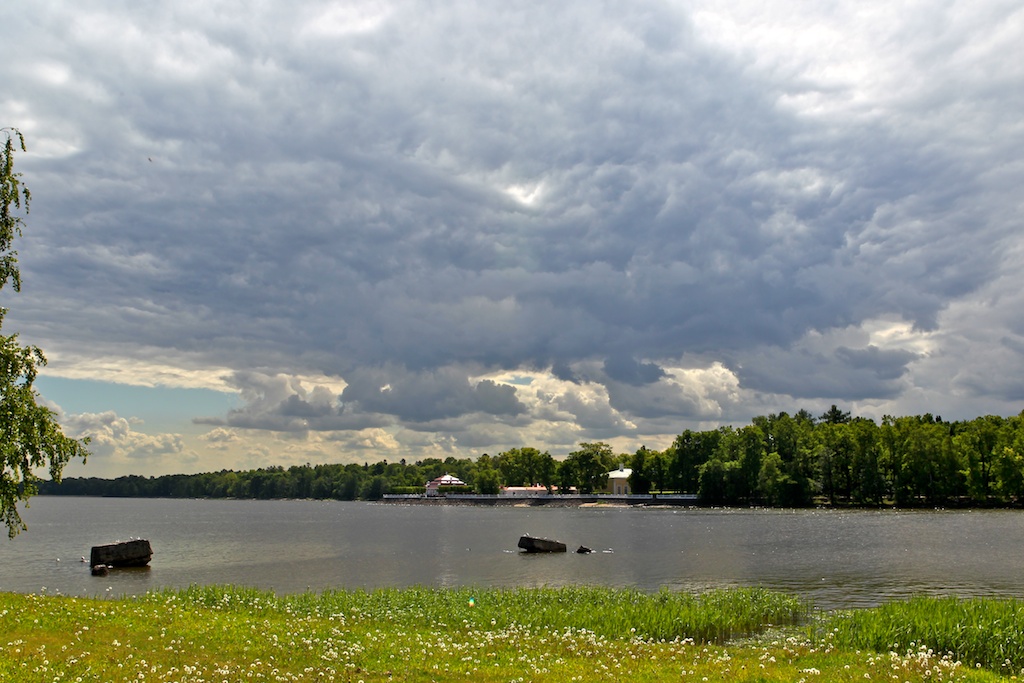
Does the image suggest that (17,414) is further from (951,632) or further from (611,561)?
(611,561)

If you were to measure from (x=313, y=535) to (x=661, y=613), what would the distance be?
94.2 meters

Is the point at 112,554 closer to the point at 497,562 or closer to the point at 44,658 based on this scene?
the point at 497,562

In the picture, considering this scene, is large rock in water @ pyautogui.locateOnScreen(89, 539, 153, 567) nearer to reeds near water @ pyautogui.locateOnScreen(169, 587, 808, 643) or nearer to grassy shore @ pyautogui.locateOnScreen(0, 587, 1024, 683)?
reeds near water @ pyautogui.locateOnScreen(169, 587, 808, 643)

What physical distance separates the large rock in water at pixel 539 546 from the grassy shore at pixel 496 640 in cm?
4478

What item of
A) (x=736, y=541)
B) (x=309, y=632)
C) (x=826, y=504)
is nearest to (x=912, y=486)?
(x=826, y=504)

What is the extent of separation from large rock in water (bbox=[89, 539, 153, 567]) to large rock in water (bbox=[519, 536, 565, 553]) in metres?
37.2

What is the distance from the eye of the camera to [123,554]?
67000 millimetres

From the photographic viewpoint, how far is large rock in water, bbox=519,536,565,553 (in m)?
79.6

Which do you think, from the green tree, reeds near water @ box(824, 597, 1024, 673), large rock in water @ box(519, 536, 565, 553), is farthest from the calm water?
the green tree

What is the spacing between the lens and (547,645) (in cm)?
2366

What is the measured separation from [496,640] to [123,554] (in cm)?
5585

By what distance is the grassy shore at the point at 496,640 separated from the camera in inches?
751

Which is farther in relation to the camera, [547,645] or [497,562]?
[497,562]

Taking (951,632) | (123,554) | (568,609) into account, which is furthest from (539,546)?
(951,632)
